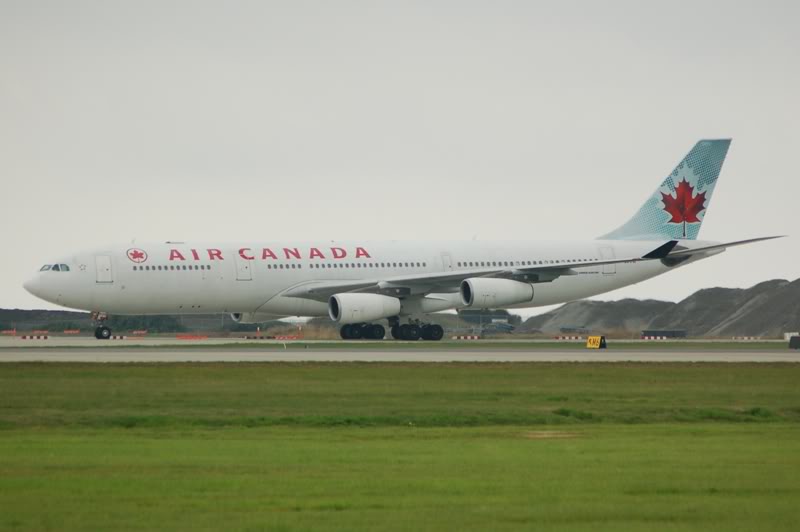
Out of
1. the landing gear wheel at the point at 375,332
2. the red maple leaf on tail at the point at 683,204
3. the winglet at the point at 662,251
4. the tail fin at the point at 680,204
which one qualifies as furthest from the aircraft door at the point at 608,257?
the landing gear wheel at the point at 375,332

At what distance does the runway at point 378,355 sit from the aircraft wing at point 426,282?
7.94 meters

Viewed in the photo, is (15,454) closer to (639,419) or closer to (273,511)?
(273,511)

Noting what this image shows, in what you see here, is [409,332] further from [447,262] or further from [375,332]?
[447,262]

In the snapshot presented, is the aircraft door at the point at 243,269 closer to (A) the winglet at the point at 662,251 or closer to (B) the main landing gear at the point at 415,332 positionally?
(B) the main landing gear at the point at 415,332

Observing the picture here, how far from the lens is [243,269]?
2095 inches

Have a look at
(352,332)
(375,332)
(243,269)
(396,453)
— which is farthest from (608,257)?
(396,453)

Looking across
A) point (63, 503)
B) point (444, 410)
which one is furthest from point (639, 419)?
point (63, 503)

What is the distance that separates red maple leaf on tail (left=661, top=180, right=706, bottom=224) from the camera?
62.2 metres

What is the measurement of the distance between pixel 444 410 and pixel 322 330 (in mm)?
38406

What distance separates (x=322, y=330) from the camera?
60.6 m

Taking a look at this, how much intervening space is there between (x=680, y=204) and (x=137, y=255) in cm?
2597

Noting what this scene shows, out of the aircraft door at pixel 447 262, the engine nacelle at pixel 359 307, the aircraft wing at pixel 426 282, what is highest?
the aircraft door at pixel 447 262

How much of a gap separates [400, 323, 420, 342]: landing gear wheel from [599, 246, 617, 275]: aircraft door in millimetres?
9802

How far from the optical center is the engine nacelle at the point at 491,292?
5322 cm
